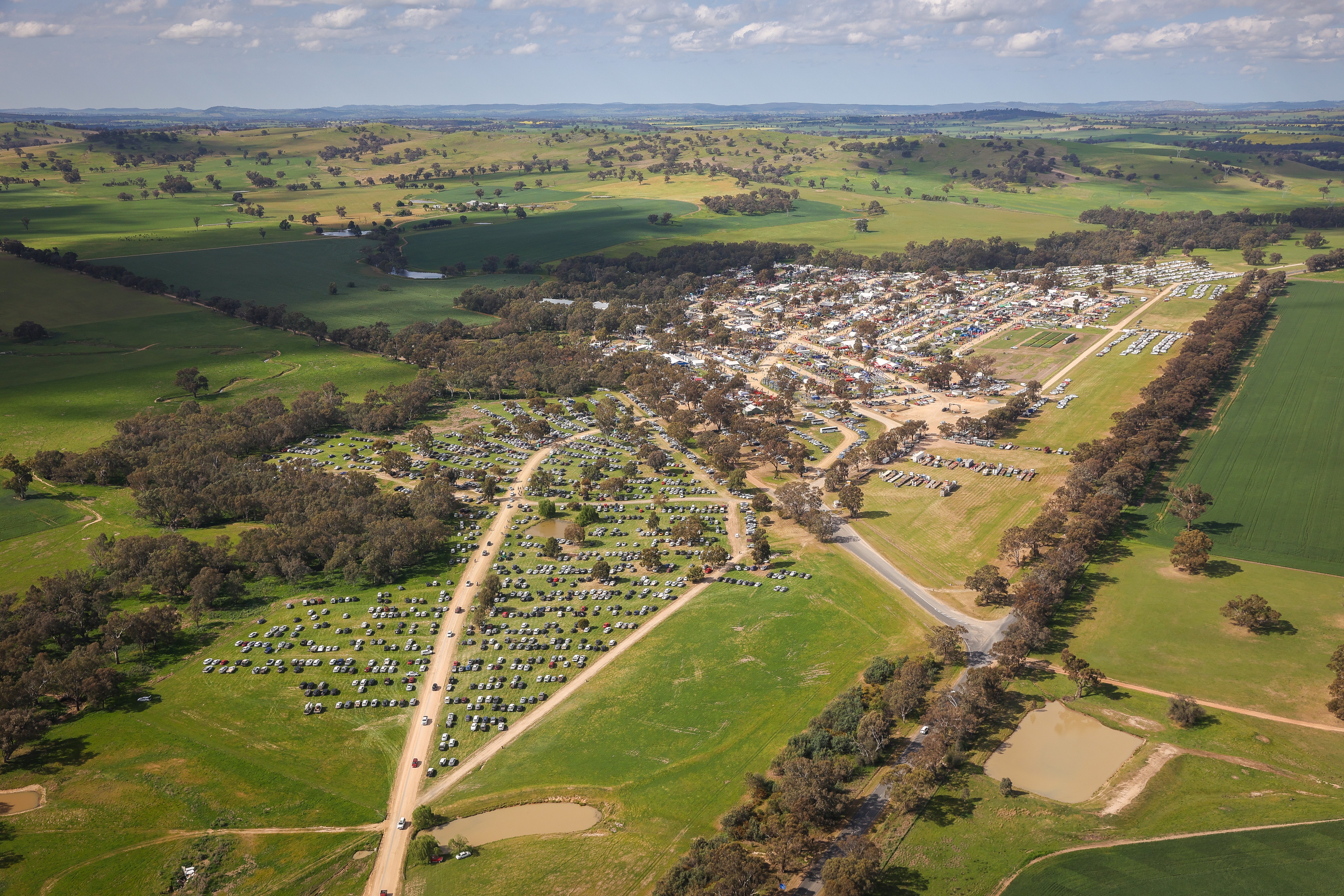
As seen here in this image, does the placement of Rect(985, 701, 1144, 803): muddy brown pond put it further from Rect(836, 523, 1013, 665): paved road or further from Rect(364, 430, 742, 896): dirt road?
Rect(364, 430, 742, 896): dirt road

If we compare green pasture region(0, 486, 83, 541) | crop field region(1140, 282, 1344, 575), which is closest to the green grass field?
crop field region(1140, 282, 1344, 575)

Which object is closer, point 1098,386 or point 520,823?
point 520,823

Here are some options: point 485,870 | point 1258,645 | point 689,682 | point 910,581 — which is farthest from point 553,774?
point 1258,645

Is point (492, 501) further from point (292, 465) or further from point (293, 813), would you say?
point (293, 813)

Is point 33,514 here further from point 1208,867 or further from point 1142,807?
point 1208,867

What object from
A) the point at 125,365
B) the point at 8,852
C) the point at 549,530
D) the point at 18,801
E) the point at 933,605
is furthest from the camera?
the point at 125,365

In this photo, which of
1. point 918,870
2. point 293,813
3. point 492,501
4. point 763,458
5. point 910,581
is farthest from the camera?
point 763,458

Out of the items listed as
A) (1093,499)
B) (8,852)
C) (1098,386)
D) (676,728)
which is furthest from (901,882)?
(1098,386)
